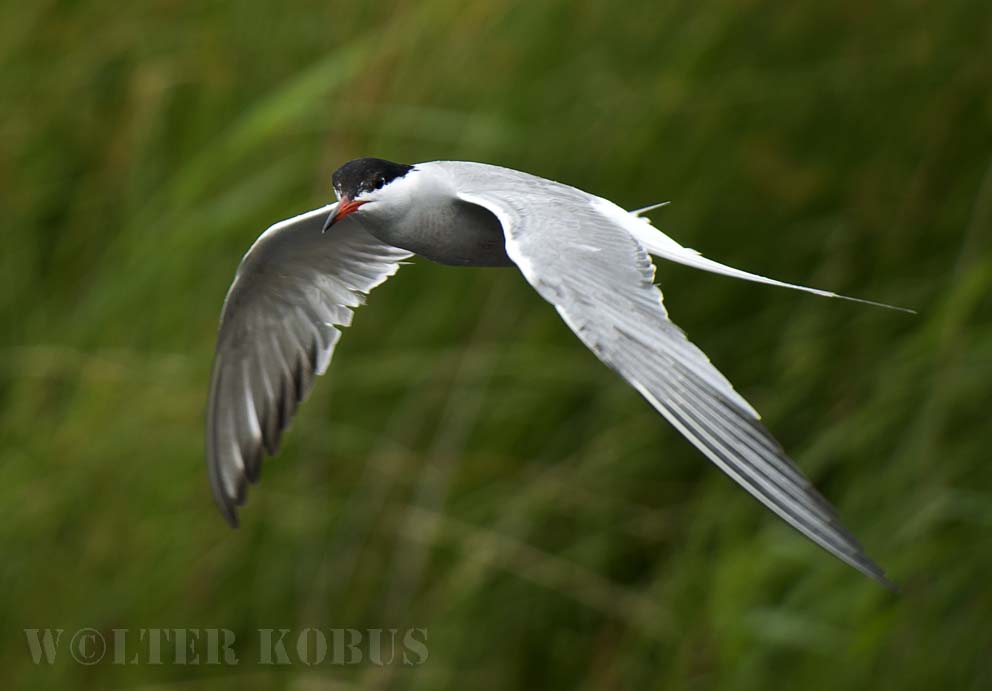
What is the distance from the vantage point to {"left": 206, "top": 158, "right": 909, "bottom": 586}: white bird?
1.69 m

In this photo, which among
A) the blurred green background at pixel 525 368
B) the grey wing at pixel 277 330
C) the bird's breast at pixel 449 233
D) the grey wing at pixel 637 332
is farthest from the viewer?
the blurred green background at pixel 525 368

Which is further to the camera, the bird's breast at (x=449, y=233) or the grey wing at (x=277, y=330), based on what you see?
the grey wing at (x=277, y=330)

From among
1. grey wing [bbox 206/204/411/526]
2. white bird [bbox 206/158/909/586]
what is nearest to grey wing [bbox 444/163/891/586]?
white bird [bbox 206/158/909/586]

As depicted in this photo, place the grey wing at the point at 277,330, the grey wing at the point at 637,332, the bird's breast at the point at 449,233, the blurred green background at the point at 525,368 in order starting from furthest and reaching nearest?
1. the blurred green background at the point at 525,368
2. the grey wing at the point at 277,330
3. the bird's breast at the point at 449,233
4. the grey wing at the point at 637,332

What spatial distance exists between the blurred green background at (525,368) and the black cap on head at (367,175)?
34.4 inches

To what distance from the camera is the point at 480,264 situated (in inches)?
86.9

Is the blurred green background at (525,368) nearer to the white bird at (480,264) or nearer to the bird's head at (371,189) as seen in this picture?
the white bird at (480,264)

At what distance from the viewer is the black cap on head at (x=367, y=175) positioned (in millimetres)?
2139

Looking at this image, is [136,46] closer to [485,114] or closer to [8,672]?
[485,114]

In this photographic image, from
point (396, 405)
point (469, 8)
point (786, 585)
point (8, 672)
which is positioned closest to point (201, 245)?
point (396, 405)

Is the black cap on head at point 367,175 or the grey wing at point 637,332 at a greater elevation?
the black cap on head at point 367,175

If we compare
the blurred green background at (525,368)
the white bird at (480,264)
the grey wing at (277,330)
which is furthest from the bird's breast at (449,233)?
the blurred green background at (525,368)

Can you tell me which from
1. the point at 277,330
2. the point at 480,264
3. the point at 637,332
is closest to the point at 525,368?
the point at 277,330

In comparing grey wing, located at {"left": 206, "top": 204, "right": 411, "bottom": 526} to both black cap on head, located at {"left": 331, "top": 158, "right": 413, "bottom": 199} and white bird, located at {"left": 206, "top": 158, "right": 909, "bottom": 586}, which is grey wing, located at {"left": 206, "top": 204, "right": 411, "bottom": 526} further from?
black cap on head, located at {"left": 331, "top": 158, "right": 413, "bottom": 199}
